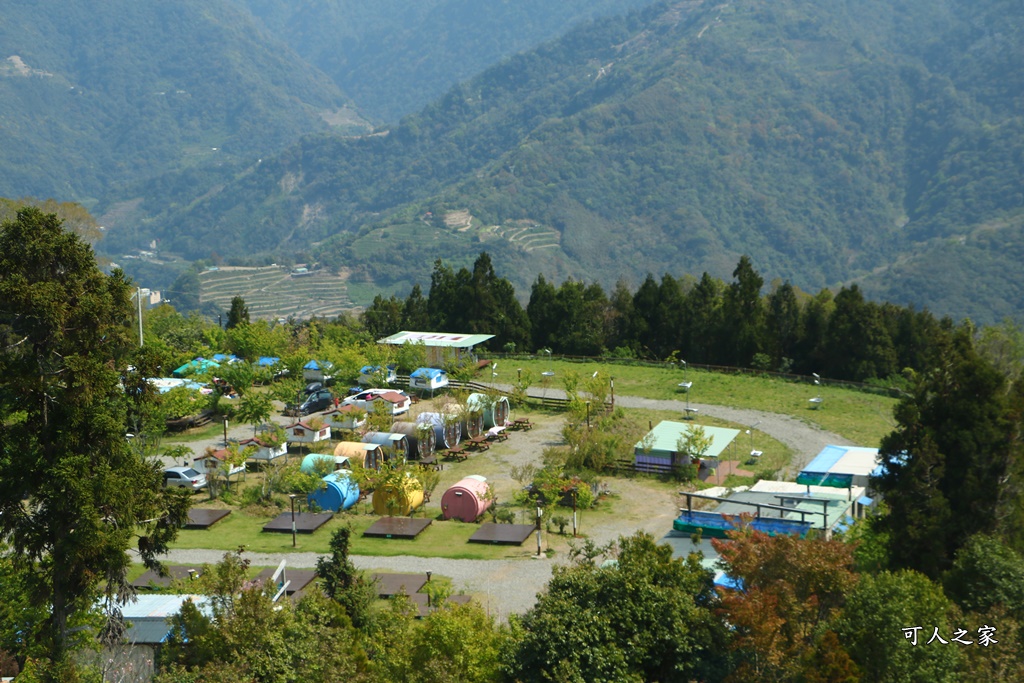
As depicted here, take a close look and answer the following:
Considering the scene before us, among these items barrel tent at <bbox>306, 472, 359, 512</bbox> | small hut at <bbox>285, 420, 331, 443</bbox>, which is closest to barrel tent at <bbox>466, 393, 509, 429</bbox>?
small hut at <bbox>285, 420, 331, 443</bbox>

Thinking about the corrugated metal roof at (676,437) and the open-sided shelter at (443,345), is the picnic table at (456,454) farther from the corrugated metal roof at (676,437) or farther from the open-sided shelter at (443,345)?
the open-sided shelter at (443,345)

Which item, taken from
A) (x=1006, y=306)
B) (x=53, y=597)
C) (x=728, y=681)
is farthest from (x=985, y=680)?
(x=1006, y=306)

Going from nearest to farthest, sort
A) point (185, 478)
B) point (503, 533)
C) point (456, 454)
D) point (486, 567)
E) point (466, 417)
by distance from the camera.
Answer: point (486, 567), point (503, 533), point (185, 478), point (456, 454), point (466, 417)

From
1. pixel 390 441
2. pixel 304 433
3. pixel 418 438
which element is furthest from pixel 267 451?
pixel 418 438

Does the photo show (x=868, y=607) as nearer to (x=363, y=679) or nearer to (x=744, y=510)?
(x=363, y=679)

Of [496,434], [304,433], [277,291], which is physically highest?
[277,291]

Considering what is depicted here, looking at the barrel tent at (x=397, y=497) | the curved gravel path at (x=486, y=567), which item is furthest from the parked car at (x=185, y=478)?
the barrel tent at (x=397, y=497)

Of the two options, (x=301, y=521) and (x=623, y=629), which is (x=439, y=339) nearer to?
(x=301, y=521)

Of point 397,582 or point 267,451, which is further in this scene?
point 267,451

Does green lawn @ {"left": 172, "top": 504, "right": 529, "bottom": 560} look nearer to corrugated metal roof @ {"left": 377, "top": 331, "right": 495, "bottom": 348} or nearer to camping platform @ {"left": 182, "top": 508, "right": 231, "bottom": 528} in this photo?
camping platform @ {"left": 182, "top": 508, "right": 231, "bottom": 528}
